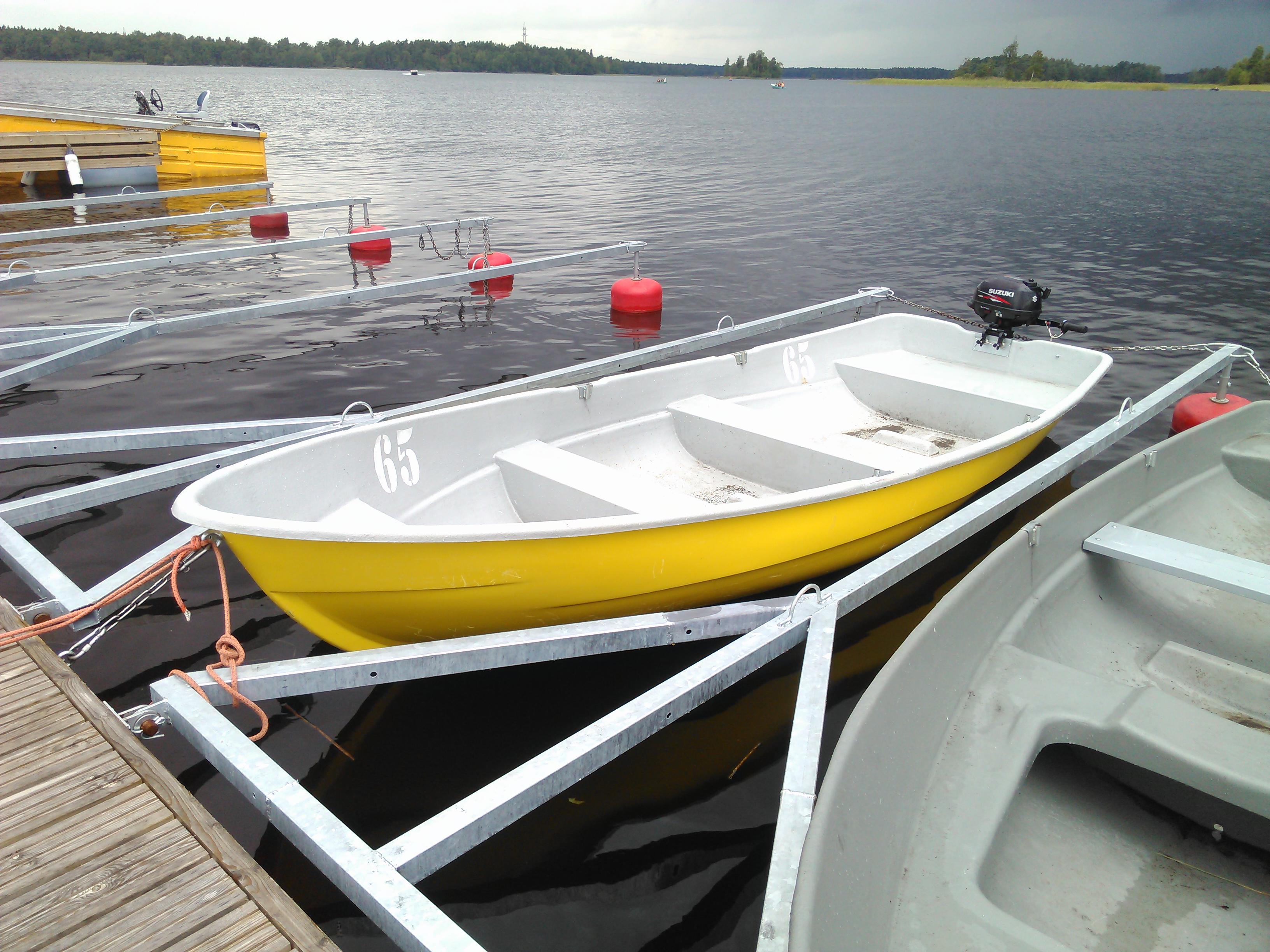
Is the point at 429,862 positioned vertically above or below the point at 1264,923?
above

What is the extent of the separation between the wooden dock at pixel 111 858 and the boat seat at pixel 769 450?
4.09m

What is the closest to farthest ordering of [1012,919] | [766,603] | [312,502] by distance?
[1012,919]
[766,603]
[312,502]

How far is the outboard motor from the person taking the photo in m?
7.52

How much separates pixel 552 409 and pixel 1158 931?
13.9 feet

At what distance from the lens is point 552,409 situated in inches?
222

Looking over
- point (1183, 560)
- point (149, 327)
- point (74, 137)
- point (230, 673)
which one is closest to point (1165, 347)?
point (1183, 560)

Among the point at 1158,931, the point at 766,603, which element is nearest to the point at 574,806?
the point at 766,603

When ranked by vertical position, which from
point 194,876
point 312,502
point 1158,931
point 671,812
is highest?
point 312,502

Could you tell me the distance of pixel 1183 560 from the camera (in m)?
4.23

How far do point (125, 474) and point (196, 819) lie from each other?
4.03 m

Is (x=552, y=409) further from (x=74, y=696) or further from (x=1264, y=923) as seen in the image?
(x=1264, y=923)

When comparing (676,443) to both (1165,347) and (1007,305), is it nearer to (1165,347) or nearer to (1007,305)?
(1007,305)

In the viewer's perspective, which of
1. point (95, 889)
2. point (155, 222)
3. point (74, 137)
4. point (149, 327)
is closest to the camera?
point (95, 889)

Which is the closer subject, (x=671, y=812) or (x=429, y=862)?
(x=429, y=862)
